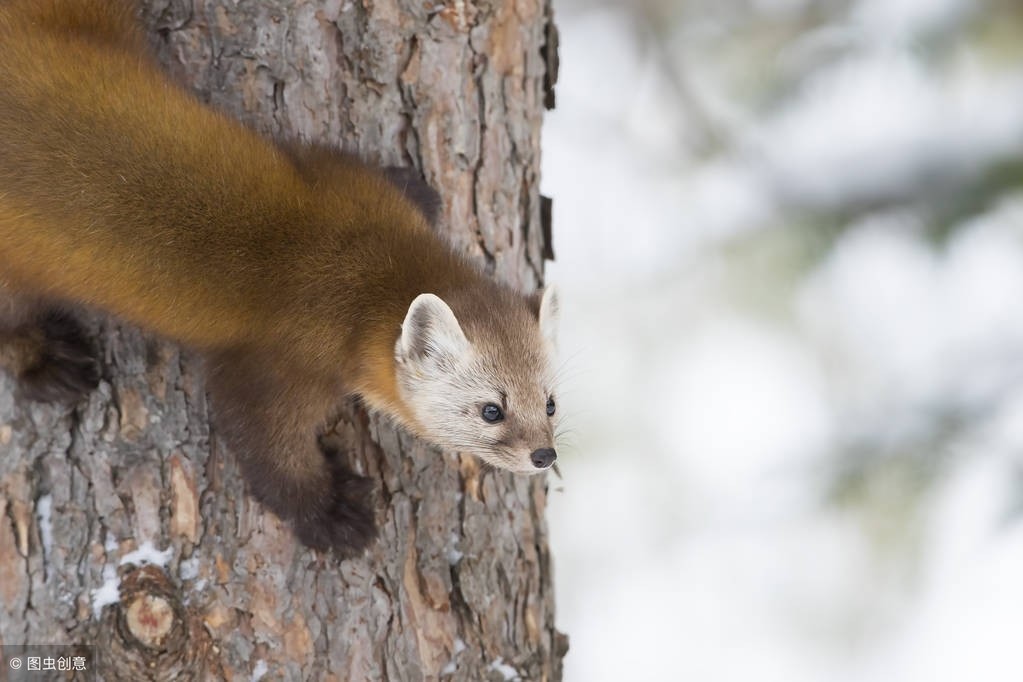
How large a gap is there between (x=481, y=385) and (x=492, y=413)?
0.34 ft

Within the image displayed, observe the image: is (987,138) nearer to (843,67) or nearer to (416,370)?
(843,67)

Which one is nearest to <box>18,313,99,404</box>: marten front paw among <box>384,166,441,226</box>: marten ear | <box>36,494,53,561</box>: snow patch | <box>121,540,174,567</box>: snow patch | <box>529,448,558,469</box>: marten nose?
<box>36,494,53,561</box>: snow patch

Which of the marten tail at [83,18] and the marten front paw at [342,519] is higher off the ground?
the marten tail at [83,18]

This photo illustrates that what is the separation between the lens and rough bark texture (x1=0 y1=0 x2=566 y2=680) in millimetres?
3604

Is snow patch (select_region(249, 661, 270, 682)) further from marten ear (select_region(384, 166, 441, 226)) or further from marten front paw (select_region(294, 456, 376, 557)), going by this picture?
marten ear (select_region(384, 166, 441, 226))

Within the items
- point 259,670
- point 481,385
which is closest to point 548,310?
point 481,385

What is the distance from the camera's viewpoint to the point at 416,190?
4.19m

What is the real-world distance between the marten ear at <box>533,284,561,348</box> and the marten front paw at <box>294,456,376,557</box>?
2.69 feet

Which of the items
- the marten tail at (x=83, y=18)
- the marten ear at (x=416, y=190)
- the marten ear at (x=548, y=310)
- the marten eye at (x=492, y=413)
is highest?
the marten tail at (x=83, y=18)

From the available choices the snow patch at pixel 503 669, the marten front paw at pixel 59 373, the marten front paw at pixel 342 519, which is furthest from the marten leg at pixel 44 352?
the snow patch at pixel 503 669

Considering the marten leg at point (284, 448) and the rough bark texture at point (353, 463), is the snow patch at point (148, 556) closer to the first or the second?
the rough bark texture at point (353, 463)

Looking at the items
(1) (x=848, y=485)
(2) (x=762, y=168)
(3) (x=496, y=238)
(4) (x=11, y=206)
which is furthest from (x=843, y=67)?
(4) (x=11, y=206)

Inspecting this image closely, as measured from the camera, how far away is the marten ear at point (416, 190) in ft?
13.5

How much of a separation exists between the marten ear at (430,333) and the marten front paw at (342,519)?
467 millimetres
